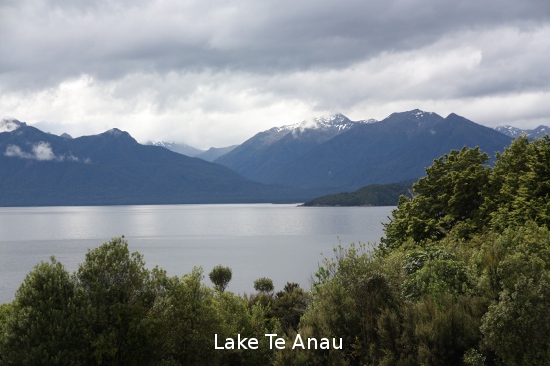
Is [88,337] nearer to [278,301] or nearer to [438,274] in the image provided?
[438,274]

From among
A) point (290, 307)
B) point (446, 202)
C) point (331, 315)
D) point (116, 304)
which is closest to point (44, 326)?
point (116, 304)

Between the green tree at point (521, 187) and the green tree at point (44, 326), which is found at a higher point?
the green tree at point (521, 187)

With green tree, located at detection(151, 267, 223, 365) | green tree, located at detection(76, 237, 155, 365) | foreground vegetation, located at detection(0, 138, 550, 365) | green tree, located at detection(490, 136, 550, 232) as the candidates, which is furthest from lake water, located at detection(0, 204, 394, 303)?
green tree, located at detection(76, 237, 155, 365)

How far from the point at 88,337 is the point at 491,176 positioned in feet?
114

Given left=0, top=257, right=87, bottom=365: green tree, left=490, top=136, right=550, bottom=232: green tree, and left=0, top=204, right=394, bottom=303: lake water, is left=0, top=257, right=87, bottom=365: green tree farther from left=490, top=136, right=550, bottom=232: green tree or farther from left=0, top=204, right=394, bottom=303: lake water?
left=0, top=204, right=394, bottom=303: lake water

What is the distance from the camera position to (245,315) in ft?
102

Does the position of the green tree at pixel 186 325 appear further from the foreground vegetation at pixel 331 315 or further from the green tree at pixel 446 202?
the green tree at pixel 446 202

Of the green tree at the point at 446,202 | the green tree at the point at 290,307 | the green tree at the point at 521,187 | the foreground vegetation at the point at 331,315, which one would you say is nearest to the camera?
the foreground vegetation at the point at 331,315

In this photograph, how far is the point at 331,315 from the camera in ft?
76.3

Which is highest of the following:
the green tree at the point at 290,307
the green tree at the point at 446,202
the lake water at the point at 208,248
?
the green tree at the point at 446,202

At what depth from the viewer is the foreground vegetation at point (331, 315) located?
67.4 ft

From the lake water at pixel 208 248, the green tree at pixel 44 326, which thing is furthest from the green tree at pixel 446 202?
the green tree at pixel 44 326

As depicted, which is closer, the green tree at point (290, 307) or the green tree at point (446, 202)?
the green tree at point (290, 307)

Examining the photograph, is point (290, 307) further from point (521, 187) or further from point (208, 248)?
point (208, 248)
